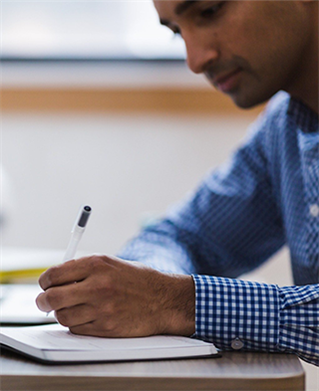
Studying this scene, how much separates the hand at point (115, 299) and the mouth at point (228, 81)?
0.57 metres

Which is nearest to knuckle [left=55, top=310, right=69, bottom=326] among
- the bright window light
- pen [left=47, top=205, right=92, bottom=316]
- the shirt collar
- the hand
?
the hand

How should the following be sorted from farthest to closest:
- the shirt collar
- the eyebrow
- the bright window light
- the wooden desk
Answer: the bright window light < the shirt collar < the eyebrow < the wooden desk

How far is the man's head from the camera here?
99cm

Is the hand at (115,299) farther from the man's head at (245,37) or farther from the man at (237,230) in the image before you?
the man's head at (245,37)

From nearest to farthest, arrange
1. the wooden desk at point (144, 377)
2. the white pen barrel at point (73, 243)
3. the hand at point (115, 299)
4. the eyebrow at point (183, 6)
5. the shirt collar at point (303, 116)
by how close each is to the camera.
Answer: the wooden desk at point (144, 377)
the hand at point (115, 299)
the white pen barrel at point (73, 243)
the eyebrow at point (183, 6)
the shirt collar at point (303, 116)

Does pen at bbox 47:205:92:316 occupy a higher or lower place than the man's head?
lower

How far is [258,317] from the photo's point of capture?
24.4 inches

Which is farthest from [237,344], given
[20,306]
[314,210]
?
[314,210]

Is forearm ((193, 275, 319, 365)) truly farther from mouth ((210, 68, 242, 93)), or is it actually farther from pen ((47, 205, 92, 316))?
mouth ((210, 68, 242, 93))

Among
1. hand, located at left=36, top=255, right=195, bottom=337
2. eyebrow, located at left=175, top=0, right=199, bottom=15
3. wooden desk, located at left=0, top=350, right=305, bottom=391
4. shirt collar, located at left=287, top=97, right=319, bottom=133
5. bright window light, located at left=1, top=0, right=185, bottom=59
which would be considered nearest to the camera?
wooden desk, located at left=0, top=350, right=305, bottom=391

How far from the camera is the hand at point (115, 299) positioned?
59cm

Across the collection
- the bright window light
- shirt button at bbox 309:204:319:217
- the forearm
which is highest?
the bright window light

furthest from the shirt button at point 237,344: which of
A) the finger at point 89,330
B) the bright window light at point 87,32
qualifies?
the bright window light at point 87,32

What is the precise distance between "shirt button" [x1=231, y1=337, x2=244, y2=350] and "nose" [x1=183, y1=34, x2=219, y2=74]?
0.61 m
